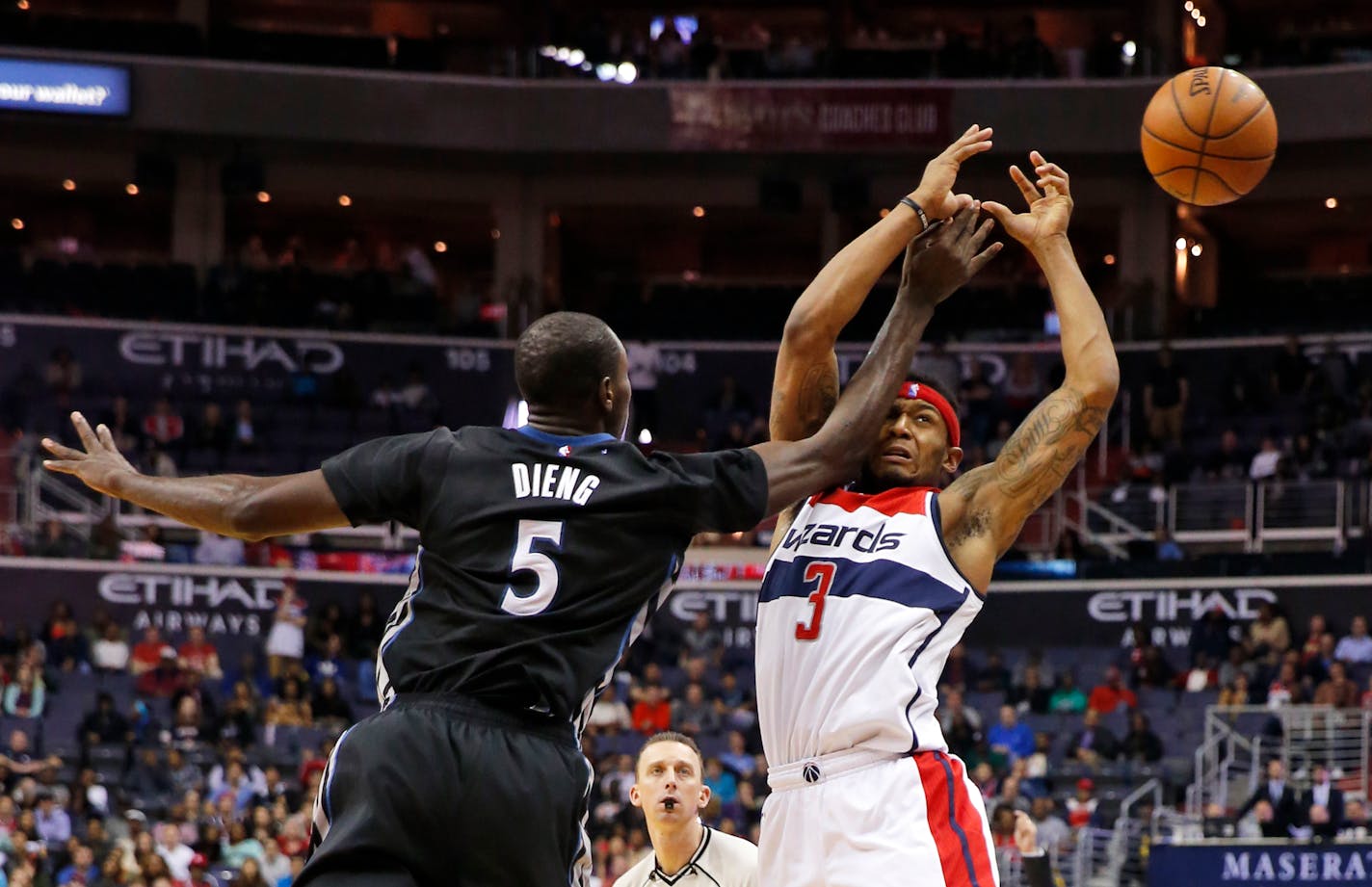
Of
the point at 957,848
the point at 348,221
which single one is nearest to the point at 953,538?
the point at 957,848

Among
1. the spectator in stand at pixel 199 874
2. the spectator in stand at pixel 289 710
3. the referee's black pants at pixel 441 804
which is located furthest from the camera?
the spectator in stand at pixel 289 710

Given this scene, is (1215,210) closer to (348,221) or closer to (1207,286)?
(1207,286)

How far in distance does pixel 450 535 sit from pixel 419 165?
2990 centimetres

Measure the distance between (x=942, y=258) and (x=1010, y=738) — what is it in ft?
51.5

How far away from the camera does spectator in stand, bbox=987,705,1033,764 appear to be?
2134 cm

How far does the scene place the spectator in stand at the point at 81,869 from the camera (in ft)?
61.3

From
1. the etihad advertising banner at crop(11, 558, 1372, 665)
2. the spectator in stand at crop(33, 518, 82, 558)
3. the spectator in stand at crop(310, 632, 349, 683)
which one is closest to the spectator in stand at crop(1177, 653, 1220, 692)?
the etihad advertising banner at crop(11, 558, 1372, 665)

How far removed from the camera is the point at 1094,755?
21391 millimetres

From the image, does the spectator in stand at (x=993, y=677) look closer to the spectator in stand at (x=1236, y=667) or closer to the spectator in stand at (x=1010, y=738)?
the spectator in stand at (x=1010, y=738)

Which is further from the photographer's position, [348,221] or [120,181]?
[348,221]

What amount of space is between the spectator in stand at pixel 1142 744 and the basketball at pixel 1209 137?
1361cm

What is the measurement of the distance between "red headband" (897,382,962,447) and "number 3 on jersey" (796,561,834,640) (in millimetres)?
611

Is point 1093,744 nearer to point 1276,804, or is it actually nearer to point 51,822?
point 1276,804

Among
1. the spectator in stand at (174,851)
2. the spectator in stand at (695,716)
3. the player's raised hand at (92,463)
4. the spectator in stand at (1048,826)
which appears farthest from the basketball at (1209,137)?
the spectator in stand at (695,716)
